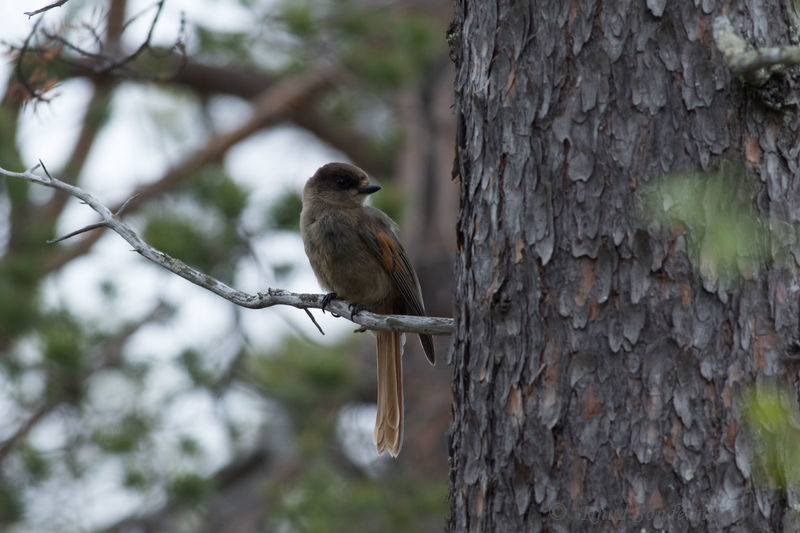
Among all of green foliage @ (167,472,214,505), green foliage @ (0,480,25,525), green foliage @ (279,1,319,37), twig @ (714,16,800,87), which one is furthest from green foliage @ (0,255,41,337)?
twig @ (714,16,800,87)

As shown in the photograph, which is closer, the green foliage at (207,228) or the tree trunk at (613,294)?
the tree trunk at (613,294)

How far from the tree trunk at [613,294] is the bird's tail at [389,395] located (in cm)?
195

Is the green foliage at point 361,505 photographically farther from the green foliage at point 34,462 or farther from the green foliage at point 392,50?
the green foliage at point 392,50

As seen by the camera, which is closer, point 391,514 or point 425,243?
point 391,514

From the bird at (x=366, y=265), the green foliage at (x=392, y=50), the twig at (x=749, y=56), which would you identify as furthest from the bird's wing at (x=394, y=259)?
the twig at (x=749, y=56)

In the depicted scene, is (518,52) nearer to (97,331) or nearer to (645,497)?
(645,497)

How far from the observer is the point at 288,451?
26.4 feet

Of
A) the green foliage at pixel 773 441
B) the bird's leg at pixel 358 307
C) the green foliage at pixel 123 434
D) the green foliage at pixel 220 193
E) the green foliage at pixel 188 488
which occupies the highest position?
the green foliage at pixel 220 193

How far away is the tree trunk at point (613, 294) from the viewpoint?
2377 mm

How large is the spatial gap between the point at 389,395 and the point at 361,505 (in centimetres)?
192

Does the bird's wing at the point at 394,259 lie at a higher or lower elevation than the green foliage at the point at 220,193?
lower

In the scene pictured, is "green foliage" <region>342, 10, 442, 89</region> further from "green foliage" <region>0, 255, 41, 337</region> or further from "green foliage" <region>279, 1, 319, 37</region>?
"green foliage" <region>0, 255, 41, 337</region>

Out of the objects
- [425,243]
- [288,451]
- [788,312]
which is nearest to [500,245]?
[788,312]

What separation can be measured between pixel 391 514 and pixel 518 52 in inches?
179
